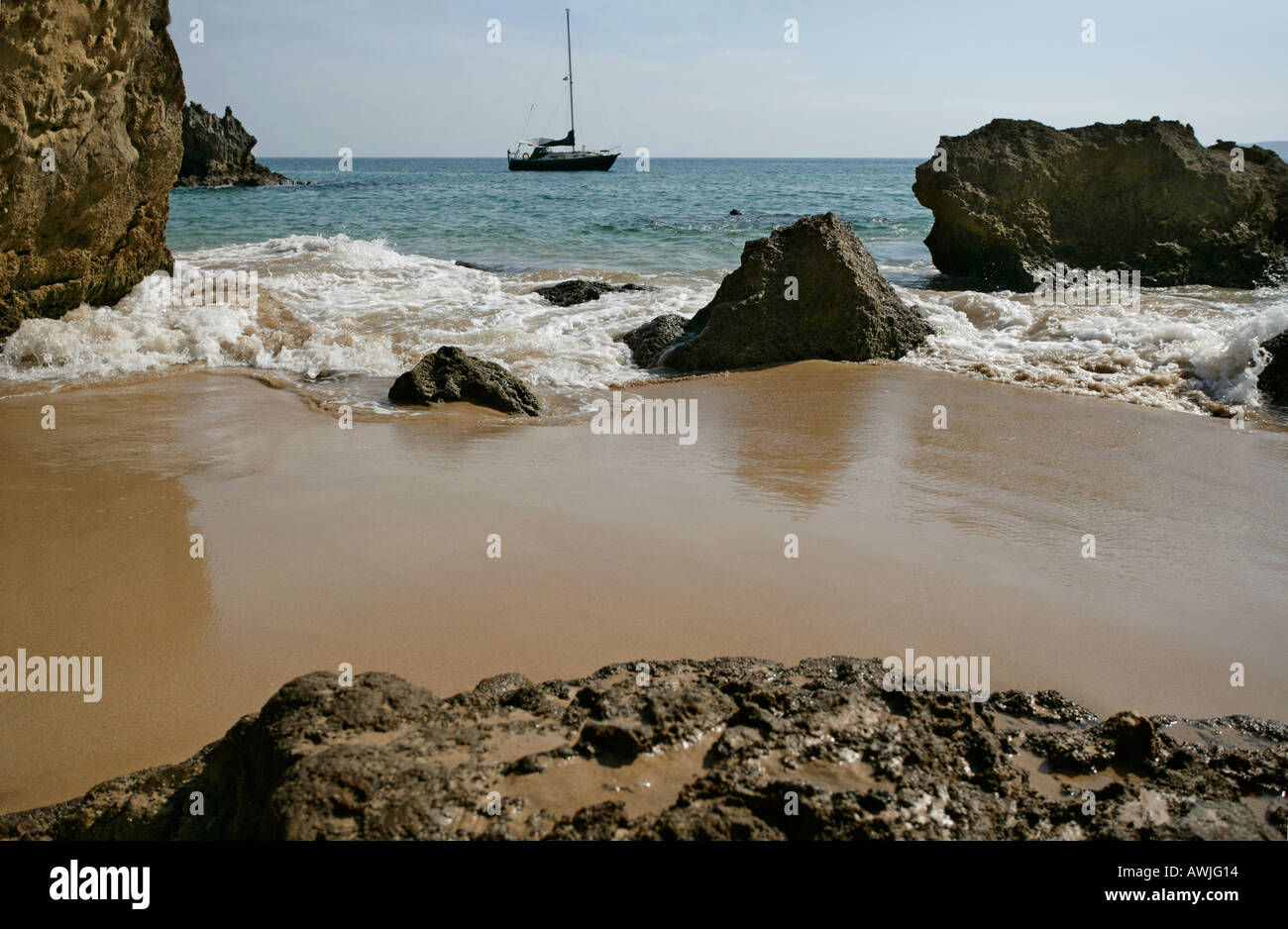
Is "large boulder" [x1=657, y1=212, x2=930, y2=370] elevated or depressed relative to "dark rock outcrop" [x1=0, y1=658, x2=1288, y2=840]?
elevated

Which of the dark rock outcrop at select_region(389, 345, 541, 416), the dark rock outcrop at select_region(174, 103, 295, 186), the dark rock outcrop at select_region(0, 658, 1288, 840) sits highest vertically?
the dark rock outcrop at select_region(174, 103, 295, 186)

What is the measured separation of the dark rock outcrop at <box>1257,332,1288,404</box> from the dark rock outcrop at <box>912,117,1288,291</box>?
16.9ft

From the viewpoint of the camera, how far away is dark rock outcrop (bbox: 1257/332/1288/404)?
21.6 ft

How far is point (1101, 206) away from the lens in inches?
480

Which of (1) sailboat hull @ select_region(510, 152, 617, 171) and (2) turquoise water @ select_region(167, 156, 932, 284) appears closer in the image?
(2) turquoise water @ select_region(167, 156, 932, 284)

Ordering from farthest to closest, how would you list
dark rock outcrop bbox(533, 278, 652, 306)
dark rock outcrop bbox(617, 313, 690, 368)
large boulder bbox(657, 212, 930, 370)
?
dark rock outcrop bbox(533, 278, 652, 306) → dark rock outcrop bbox(617, 313, 690, 368) → large boulder bbox(657, 212, 930, 370)

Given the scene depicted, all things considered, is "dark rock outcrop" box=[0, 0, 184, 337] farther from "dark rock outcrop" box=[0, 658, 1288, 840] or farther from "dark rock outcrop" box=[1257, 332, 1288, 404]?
"dark rock outcrop" box=[1257, 332, 1288, 404]

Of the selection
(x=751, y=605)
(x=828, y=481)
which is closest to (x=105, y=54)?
(x=828, y=481)

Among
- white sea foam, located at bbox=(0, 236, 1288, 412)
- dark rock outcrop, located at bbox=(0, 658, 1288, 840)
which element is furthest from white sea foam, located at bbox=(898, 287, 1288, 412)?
dark rock outcrop, located at bbox=(0, 658, 1288, 840)

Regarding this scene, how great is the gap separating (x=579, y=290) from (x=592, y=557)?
8.02 metres

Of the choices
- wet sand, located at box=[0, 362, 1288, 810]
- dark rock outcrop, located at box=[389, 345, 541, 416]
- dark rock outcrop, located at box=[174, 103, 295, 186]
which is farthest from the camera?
dark rock outcrop, located at box=[174, 103, 295, 186]

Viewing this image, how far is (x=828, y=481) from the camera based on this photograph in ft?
15.2

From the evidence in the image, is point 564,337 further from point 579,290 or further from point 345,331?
point 579,290
